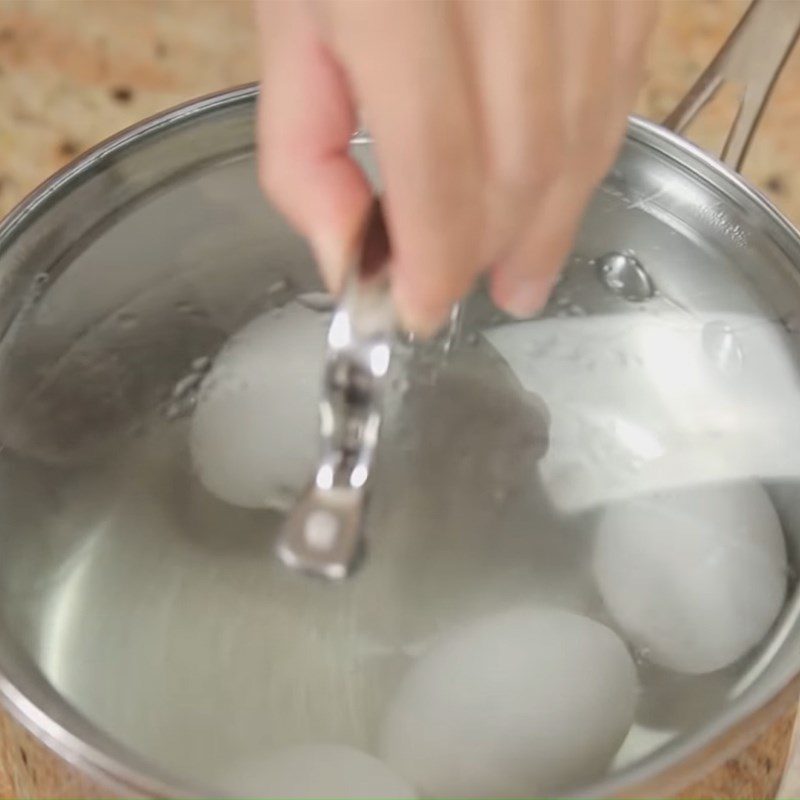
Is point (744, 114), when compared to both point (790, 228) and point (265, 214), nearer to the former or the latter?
point (790, 228)

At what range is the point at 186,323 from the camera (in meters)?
0.60

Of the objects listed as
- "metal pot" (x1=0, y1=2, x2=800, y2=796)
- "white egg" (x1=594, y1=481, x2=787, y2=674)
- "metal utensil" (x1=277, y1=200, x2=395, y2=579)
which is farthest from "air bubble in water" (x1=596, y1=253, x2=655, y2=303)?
"metal utensil" (x1=277, y1=200, x2=395, y2=579)

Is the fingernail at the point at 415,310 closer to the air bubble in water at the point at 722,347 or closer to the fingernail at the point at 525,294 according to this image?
the fingernail at the point at 525,294

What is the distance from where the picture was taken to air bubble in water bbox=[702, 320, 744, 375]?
0.60 meters

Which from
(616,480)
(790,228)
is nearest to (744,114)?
(790,228)

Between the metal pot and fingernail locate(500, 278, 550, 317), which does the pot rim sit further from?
fingernail locate(500, 278, 550, 317)

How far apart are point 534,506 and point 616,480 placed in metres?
0.04

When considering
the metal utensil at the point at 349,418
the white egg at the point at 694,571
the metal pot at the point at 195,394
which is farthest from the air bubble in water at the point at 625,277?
the metal utensil at the point at 349,418

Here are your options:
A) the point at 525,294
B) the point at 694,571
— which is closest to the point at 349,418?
the point at 525,294

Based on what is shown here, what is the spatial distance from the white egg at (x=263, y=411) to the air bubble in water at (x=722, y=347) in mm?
189

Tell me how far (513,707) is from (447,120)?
0.87ft

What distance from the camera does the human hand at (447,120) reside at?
31 cm

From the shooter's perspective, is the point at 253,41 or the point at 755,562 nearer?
the point at 755,562

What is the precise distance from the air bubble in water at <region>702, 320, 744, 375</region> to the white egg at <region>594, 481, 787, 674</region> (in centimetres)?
7
